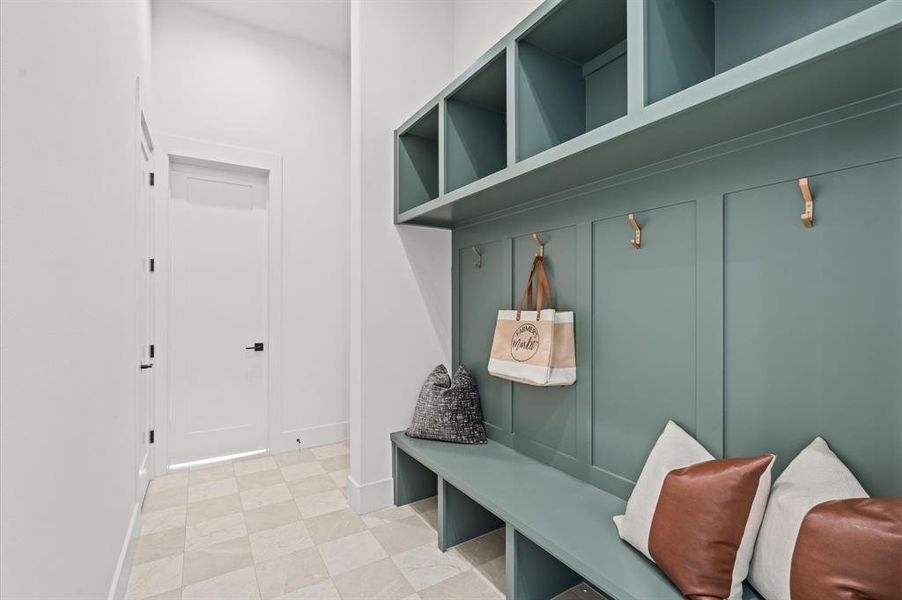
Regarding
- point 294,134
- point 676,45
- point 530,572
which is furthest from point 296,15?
point 530,572

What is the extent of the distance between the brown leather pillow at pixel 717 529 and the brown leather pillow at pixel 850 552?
124 millimetres

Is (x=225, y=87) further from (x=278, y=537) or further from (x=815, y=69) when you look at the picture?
(x=815, y=69)

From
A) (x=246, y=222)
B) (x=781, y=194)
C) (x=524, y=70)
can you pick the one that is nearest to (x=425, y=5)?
(x=524, y=70)

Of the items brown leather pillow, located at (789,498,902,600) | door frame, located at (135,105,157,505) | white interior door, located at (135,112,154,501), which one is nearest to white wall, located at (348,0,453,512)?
door frame, located at (135,105,157,505)

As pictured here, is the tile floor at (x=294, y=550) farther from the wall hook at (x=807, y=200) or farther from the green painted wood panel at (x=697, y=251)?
the wall hook at (x=807, y=200)

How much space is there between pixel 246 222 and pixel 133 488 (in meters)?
1.96

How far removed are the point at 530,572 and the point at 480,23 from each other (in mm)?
2802

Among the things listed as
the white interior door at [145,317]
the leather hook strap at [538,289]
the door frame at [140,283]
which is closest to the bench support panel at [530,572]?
the leather hook strap at [538,289]

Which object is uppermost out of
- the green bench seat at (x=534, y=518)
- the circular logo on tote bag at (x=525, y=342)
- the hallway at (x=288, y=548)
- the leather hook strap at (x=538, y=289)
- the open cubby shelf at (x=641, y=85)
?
the open cubby shelf at (x=641, y=85)

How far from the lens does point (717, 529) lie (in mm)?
1121

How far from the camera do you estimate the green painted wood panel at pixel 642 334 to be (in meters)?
1.48

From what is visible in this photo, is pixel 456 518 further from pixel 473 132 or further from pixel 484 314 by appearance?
pixel 473 132

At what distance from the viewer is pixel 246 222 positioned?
132 inches

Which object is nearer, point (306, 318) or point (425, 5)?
point (425, 5)
